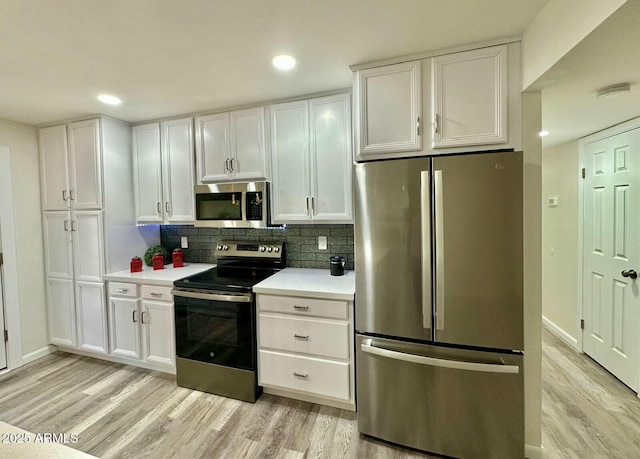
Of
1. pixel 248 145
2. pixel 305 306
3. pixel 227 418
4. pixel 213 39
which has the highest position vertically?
pixel 213 39

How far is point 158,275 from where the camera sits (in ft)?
8.68

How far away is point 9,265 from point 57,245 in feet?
1.24

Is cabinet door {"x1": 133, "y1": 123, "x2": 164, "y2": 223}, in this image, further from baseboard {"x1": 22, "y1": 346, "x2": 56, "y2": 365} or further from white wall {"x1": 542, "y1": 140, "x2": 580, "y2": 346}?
white wall {"x1": 542, "y1": 140, "x2": 580, "y2": 346}

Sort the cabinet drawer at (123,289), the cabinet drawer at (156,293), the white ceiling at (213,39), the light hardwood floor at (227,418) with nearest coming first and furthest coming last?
1. the white ceiling at (213,39)
2. the light hardwood floor at (227,418)
3. the cabinet drawer at (156,293)
4. the cabinet drawer at (123,289)

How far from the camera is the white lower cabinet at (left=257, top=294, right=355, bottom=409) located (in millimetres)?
2012

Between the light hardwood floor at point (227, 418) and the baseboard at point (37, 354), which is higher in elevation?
the baseboard at point (37, 354)

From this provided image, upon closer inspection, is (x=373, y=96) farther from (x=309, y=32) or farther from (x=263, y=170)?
(x=263, y=170)

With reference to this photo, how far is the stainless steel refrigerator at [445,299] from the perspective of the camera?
157 centimetres

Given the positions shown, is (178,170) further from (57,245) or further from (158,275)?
(57,245)

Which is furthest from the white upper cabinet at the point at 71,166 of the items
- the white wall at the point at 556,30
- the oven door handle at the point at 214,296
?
the white wall at the point at 556,30

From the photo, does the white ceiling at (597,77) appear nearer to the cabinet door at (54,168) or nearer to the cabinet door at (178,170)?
the cabinet door at (178,170)

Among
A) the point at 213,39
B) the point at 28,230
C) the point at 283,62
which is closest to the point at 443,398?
the point at 283,62

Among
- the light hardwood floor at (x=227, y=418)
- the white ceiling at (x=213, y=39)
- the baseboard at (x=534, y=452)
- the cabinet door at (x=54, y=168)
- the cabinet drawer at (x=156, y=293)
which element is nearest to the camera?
the white ceiling at (x=213, y=39)

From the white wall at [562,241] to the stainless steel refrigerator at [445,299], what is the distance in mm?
2100
